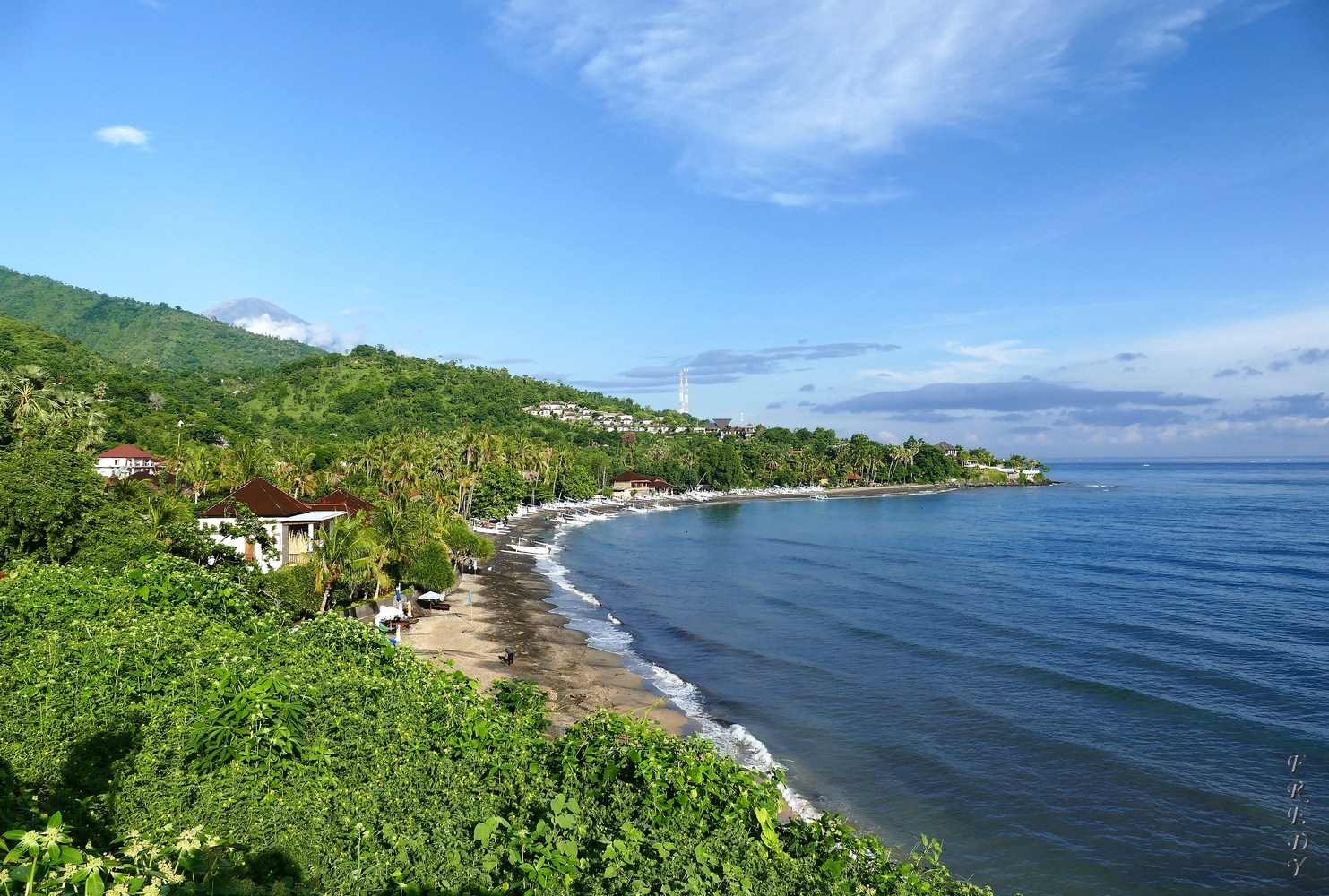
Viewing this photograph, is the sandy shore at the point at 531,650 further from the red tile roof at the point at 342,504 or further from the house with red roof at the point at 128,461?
the house with red roof at the point at 128,461

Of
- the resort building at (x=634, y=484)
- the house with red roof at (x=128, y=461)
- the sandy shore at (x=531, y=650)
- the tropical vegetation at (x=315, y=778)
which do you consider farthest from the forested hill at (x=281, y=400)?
the tropical vegetation at (x=315, y=778)

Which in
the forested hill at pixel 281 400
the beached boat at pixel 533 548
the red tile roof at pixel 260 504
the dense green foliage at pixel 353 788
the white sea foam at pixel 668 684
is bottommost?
the white sea foam at pixel 668 684

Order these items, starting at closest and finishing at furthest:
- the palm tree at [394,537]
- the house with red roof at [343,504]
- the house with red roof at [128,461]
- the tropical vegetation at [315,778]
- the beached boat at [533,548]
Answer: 1. the tropical vegetation at [315,778]
2. the palm tree at [394,537]
3. the house with red roof at [343,504]
4. the beached boat at [533,548]
5. the house with red roof at [128,461]

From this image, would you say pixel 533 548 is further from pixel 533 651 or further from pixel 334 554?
pixel 334 554

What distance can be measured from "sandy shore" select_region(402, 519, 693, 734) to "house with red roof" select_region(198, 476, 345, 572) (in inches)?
300

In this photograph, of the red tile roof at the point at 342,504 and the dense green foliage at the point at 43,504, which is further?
the red tile roof at the point at 342,504

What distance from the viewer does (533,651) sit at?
113 feet

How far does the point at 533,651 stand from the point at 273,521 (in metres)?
15.4

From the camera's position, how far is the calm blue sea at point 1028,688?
1933 centimetres

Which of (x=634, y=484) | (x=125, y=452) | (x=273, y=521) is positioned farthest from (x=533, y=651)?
(x=634, y=484)

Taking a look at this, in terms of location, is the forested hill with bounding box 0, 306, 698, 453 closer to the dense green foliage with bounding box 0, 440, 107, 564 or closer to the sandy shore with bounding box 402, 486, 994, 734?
the sandy shore with bounding box 402, 486, 994, 734

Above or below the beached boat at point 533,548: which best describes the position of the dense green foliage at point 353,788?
above

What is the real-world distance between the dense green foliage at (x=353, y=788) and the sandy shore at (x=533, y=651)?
10617 mm

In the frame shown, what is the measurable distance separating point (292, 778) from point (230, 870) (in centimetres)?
225
